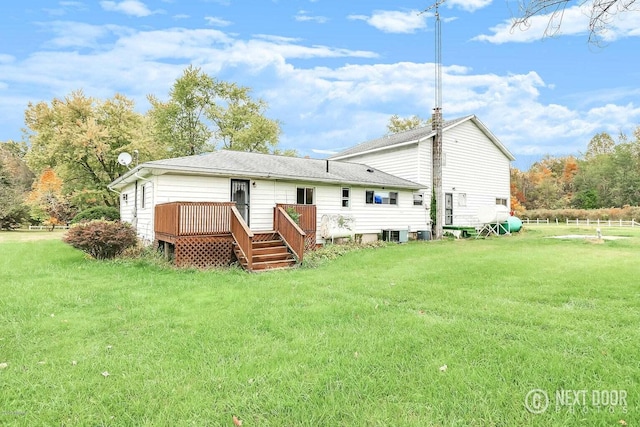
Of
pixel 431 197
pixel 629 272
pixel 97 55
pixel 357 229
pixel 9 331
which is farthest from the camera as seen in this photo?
pixel 97 55

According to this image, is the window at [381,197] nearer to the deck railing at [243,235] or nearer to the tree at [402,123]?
the deck railing at [243,235]

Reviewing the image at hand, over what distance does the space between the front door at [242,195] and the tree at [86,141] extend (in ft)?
54.9

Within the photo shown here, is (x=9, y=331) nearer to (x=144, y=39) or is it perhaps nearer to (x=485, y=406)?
(x=485, y=406)

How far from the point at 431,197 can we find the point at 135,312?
15.3m

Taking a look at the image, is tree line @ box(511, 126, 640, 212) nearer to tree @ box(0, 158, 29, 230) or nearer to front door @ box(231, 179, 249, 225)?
front door @ box(231, 179, 249, 225)

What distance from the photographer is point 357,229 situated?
15172 millimetres

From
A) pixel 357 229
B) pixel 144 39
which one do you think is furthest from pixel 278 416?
pixel 144 39

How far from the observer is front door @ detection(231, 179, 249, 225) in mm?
12180

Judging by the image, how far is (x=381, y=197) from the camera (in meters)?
16.1

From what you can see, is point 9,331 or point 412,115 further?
point 412,115

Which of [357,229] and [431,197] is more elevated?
[431,197]

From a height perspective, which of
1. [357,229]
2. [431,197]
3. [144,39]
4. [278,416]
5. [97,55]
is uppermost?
[97,55]

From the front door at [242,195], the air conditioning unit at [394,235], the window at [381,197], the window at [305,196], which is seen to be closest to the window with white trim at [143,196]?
the front door at [242,195]

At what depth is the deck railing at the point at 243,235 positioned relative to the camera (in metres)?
9.23
